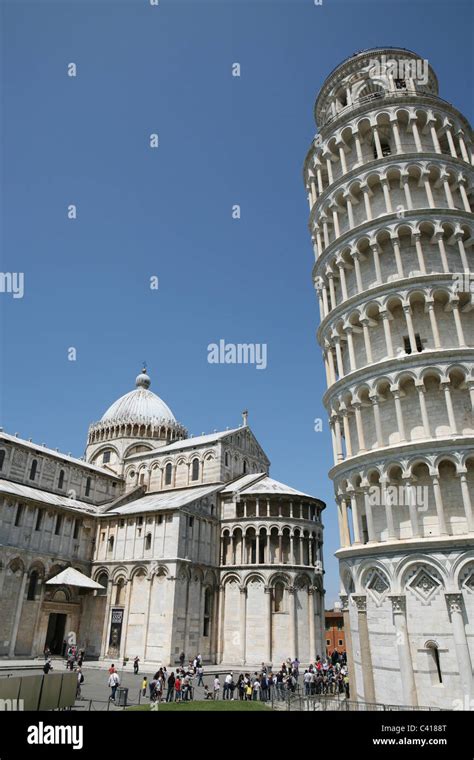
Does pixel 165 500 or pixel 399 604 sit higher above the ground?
pixel 165 500

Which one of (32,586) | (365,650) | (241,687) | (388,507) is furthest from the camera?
(32,586)

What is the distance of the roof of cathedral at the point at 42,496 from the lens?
119 feet

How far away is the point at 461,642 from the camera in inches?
612

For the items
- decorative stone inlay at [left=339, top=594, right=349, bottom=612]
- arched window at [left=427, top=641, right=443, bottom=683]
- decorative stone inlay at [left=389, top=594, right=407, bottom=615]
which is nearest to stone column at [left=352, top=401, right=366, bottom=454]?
decorative stone inlay at [left=389, top=594, right=407, bottom=615]

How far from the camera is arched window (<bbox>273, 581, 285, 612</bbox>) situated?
38906 mm

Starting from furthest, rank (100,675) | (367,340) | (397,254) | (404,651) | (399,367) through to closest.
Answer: (100,675) < (397,254) < (367,340) < (399,367) < (404,651)

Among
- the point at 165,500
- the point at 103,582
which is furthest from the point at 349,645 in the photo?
the point at 103,582

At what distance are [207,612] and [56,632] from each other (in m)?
11.5

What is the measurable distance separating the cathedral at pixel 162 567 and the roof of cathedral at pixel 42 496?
189mm

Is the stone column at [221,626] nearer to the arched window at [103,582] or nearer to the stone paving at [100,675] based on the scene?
the stone paving at [100,675]

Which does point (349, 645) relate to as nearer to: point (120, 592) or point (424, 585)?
point (424, 585)

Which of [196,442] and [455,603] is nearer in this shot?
[455,603]

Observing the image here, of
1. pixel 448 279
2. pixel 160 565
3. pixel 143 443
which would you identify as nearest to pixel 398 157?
pixel 448 279

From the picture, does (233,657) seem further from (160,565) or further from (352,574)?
(352,574)
